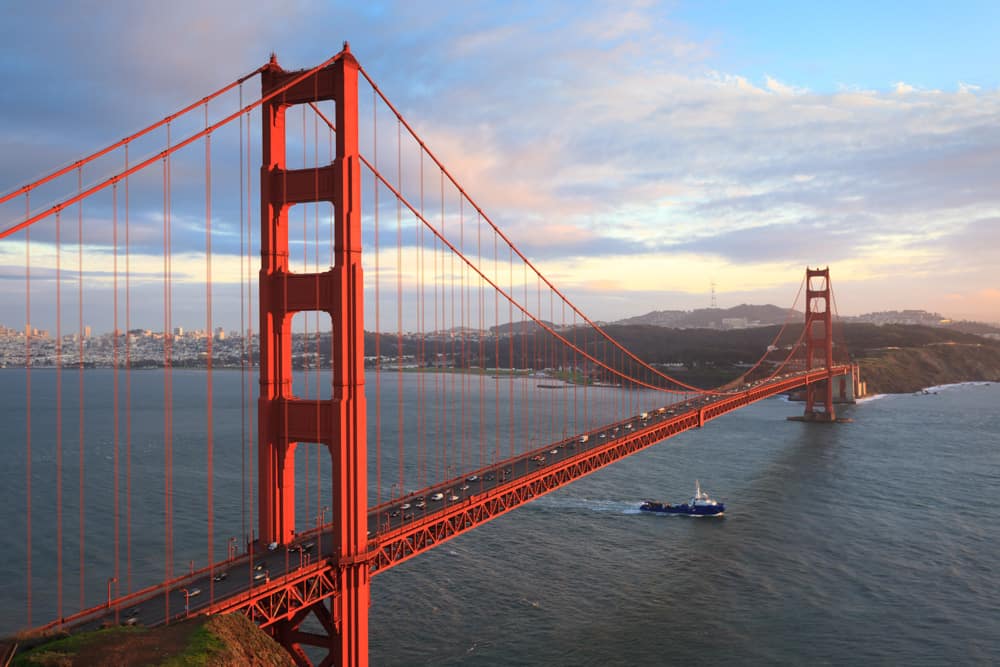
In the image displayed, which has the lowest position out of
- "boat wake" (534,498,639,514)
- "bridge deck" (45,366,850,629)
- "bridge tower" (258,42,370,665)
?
"boat wake" (534,498,639,514)

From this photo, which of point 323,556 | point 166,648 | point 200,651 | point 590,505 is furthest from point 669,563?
→ point 166,648

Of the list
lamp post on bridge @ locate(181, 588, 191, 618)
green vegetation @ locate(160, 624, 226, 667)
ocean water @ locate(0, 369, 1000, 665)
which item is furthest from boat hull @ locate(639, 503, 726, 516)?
green vegetation @ locate(160, 624, 226, 667)

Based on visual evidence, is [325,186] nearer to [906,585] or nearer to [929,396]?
[906,585]

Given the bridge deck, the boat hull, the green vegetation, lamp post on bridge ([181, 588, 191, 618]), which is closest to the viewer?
the green vegetation

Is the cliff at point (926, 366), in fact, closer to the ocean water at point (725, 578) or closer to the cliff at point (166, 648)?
the ocean water at point (725, 578)

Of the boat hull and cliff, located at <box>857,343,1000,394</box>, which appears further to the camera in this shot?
cliff, located at <box>857,343,1000,394</box>

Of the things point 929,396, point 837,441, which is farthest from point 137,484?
point 929,396

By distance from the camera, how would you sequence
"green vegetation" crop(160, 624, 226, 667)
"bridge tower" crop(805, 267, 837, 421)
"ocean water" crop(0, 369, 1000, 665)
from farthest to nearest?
"bridge tower" crop(805, 267, 837, 421)
"ocean water" crop(0, 369, 1000, 665)
"green vegetation" crop(160, 624, 226, 667)

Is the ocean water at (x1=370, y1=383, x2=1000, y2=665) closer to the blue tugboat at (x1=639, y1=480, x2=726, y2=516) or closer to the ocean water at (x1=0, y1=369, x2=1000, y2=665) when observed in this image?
the ocean water at (x1=0, y1=369, x2=1000, y2=665)

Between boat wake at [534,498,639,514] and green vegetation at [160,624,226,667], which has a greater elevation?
green vegetation at [160,624,226,667]
